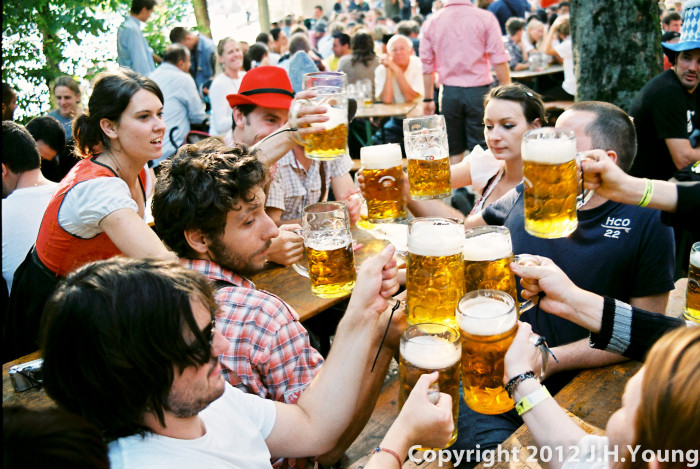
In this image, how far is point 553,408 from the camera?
129 centimetres

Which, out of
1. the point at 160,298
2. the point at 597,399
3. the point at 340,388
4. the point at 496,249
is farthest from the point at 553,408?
the point at 160,298

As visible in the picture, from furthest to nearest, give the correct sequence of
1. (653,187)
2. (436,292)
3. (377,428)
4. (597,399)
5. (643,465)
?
1. (377,428)
2. (653,187)
3. (597,399)
4. (436,292)
5. (643,465)

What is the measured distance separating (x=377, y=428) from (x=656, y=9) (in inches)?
139

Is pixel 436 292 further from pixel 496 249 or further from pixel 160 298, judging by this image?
pixel 160 298

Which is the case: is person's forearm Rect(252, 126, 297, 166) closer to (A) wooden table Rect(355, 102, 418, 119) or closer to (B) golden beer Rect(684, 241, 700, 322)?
(B) golden beer Rect(684, 241, 700, 322)

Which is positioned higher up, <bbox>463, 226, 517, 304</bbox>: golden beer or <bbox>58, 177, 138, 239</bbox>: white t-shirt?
<bbox>58, 177, 138, 239</bbox>: white t-shirt

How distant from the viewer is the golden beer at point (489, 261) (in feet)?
4.82

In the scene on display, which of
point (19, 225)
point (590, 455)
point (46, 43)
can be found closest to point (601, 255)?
point (590, 455)

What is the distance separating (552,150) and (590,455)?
2.31 ft

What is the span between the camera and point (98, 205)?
2.08m

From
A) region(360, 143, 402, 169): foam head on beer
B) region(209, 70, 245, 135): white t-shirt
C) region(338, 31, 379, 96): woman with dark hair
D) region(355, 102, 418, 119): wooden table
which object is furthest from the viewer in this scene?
region(338, 31, 379, 96): woman with dark hair

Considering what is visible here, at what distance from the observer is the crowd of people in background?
1.07 metres

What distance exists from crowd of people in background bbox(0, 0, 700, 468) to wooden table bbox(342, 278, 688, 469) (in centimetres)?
8

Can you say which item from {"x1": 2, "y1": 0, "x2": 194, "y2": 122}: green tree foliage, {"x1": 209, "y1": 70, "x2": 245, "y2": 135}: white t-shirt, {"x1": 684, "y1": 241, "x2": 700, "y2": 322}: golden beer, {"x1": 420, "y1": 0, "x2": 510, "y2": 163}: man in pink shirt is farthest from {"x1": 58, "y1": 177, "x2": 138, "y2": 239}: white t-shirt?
{"x1": 2, "y1": 0, "x2": 194, "y2": 122}: green tree foliage
